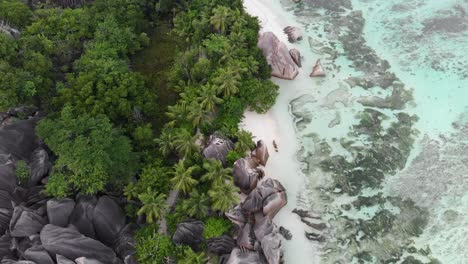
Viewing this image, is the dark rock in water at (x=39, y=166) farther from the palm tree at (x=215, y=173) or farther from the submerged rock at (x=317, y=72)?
the submerged rock at (x=317, y=72)

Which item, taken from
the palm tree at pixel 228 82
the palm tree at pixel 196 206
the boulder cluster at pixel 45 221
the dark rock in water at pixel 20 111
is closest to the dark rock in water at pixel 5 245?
the boulder cluster at pixel 45 221

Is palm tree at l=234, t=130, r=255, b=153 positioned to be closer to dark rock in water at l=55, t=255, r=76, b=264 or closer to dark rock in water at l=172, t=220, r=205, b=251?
dark rock in water at l=172, t=220, r=205, b=251

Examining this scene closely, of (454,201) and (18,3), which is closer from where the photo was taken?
(454,201)

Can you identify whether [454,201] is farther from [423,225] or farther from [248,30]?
[248,30]

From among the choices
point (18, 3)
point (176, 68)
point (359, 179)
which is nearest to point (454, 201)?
point (359, 179)

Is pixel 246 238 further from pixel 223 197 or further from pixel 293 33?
pixel 293 33

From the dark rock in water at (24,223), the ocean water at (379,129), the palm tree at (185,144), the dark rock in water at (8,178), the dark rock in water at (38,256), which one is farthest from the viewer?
the palm tree at (185,144)
